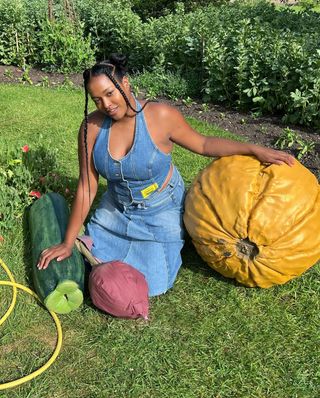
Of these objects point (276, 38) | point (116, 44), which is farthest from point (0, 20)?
point (276, 38)

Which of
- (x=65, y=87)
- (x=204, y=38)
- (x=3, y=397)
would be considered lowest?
(x=65, y=87)

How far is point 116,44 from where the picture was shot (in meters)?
8.45

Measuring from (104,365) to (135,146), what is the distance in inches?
51.5

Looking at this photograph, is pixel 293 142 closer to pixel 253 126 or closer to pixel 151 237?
pixel 253 126

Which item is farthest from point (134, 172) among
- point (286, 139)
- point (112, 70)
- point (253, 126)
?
point (253, 126)

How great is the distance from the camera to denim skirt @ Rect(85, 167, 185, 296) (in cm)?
337

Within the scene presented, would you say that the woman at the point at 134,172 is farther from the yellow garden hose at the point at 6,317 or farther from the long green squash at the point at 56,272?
the yellow garden hose at the point at 6,317

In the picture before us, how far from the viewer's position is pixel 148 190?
3328mm

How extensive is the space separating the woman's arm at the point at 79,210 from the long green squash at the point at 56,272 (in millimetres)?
48

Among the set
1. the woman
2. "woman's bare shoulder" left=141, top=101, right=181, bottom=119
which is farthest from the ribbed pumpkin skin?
"woman's bare shoulder" left=141, top=101, right=181, bottom=119

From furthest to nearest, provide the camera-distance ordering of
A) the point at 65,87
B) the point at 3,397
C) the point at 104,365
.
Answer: the point at 65,87 < the point at 104,365 < the point at 3,397

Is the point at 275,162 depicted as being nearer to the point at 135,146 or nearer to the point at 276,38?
the point at 135,146

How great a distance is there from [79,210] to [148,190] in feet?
1.55

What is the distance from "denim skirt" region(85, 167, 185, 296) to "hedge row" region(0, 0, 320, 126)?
103 inches
